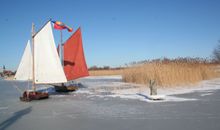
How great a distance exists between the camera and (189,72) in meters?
18.4

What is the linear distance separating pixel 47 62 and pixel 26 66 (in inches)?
40.6

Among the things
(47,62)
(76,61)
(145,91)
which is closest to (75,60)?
(76,61)

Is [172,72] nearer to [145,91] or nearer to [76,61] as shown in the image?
[145,91]

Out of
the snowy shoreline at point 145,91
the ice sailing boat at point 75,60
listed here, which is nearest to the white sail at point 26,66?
the snowy shoreline at point 145,91

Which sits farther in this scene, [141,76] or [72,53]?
[141,76]

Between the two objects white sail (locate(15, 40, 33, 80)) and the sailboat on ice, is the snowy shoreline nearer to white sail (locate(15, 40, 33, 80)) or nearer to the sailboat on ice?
the sailboat on ice

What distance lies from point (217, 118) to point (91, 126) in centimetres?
313

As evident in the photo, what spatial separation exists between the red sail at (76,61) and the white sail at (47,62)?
4.27 meters

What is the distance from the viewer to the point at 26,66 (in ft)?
40.9

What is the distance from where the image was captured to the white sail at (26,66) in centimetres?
1238

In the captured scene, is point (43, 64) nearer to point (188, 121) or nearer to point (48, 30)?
point (48, 30)

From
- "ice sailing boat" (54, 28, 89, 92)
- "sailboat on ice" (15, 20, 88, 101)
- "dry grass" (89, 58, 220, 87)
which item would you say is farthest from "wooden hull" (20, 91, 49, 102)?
"dry grass" (89, 58, 220, 87)

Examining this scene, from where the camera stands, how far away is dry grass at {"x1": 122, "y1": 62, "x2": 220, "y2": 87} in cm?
1694

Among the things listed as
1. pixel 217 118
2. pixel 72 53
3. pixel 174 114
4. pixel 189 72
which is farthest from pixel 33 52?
pixel 189 72
